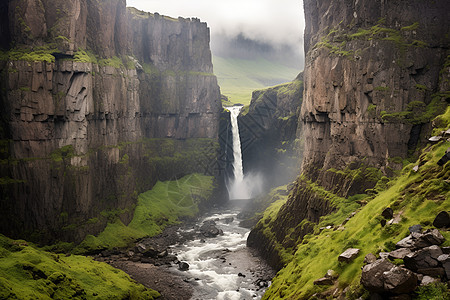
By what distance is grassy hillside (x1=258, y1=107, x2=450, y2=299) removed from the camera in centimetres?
2594

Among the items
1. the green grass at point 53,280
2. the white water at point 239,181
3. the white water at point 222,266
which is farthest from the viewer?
the white water at point 239,181

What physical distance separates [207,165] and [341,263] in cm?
10040

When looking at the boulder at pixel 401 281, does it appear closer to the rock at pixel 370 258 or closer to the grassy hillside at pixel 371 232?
the grassy hillside at pixel 371 232

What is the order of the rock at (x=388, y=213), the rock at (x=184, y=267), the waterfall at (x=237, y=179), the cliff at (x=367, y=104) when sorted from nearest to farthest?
the rock at (x=388, y=213) < the cliff at (x=367, y=104) < the rock at (x=184, y=267) < the waterfall at (x=237, y=179)

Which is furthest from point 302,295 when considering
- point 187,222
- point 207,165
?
point 207,165

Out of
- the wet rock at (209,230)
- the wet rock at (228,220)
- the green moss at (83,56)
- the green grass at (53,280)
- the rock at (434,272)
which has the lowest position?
the wet rock at (228,220)

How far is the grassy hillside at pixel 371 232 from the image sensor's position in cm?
2594

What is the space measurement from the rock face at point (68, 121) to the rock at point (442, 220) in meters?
56.6

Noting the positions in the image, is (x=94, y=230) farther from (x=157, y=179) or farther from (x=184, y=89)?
(x=184, y=89)

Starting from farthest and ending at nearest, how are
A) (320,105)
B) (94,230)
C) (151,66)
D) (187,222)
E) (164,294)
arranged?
(151,66) → (187,222) → (94,230) → (320,105) → (164,294)

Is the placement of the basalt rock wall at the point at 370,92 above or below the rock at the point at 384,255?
above

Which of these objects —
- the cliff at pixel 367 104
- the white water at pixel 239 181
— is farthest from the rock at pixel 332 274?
the white water at pixel 239 181

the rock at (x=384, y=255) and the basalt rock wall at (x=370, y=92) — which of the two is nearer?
the rock at (x=384, y=255)

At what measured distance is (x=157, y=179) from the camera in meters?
113
